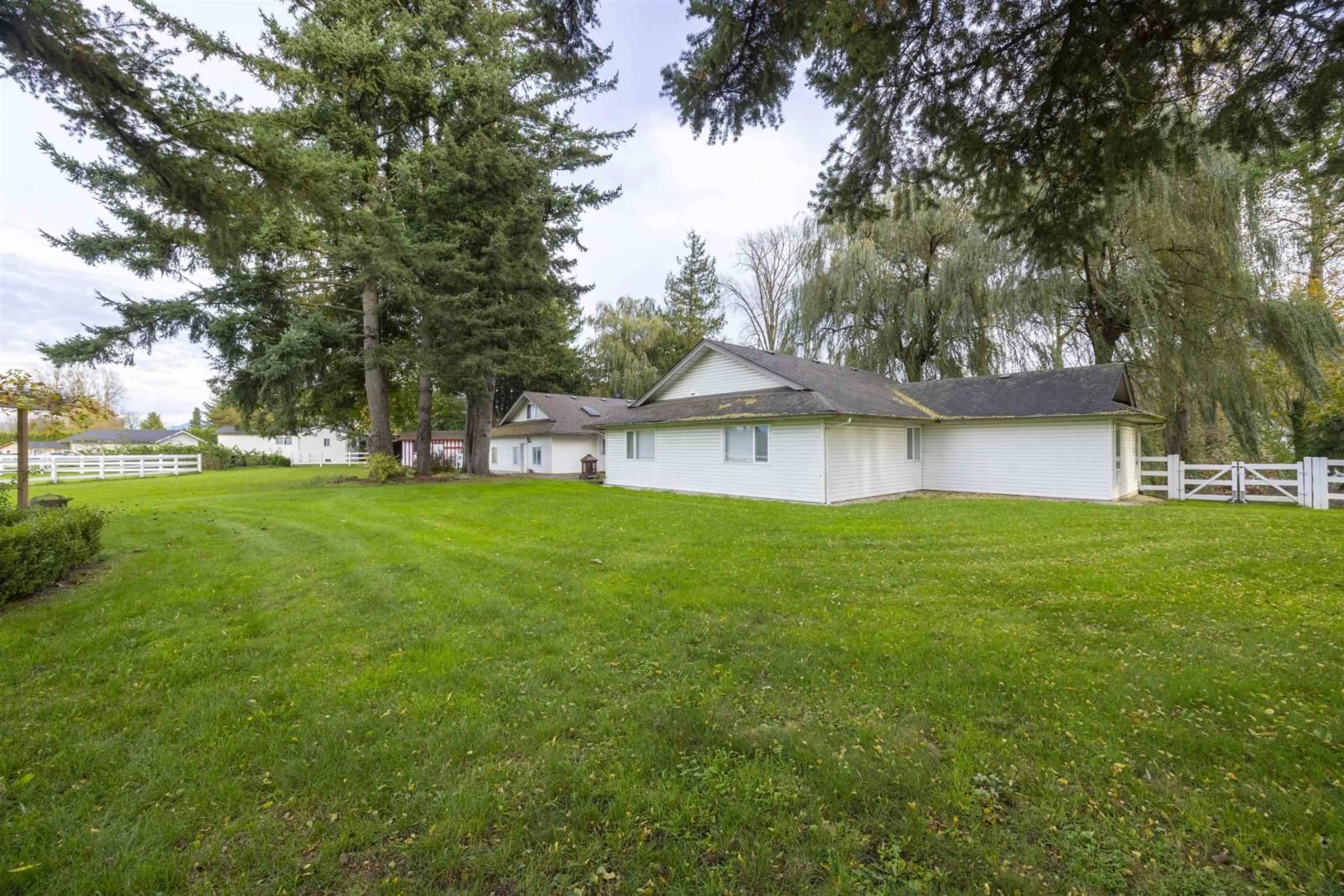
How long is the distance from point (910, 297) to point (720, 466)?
1012 cm

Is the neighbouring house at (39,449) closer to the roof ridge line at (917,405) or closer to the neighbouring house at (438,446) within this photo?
the neighbouring house at (438,446)

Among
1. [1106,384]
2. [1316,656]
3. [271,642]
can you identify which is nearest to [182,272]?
[271,642]

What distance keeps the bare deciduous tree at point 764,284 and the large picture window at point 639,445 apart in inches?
374

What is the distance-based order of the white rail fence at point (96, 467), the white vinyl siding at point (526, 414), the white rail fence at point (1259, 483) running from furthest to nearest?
the white vinyl siding at point (526, 414) < the white rail fence at point (96, 467) < the white rail fence at point (1259, 483)

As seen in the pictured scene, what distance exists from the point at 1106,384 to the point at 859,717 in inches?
596

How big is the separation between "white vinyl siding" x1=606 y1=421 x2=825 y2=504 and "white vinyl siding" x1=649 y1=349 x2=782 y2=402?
1726 millimetres

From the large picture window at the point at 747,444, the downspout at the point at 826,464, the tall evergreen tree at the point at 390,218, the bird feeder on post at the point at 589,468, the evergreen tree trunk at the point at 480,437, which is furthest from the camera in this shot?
the bird feeder on post at the point at 589,468

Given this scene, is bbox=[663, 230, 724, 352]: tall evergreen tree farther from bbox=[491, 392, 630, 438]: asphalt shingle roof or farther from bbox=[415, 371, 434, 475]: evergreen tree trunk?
bbox=[415, 371, 434, 475]: evergreen tree trunk

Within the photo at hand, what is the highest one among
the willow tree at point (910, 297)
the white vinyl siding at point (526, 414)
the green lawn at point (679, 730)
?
the willow tree at point (910, 297)

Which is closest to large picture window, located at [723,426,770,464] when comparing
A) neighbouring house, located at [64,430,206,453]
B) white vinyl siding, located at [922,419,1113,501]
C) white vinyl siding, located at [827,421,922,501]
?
white vinyl siding, located at [827,421,922,501]

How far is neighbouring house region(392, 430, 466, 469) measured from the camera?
1238 inches

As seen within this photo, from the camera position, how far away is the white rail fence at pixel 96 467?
22.7 m

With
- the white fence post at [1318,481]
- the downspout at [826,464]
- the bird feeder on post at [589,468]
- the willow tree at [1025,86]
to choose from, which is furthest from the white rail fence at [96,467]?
the white fence post at [1318,481]

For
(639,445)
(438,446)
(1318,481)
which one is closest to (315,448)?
(438,446)
